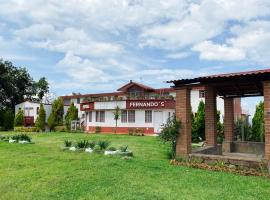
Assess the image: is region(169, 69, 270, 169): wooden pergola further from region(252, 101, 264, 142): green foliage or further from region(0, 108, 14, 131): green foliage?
region(0, 108, 14, 131): green foliage

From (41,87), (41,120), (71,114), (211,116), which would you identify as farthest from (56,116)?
(211,116)

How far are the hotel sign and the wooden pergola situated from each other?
1937cm

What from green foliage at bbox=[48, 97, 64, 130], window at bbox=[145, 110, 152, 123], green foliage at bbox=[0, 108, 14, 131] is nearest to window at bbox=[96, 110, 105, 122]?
window at bbox=[145, 110, 152, 123]

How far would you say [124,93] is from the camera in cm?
4259

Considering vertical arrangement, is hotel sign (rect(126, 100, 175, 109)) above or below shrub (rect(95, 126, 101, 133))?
above

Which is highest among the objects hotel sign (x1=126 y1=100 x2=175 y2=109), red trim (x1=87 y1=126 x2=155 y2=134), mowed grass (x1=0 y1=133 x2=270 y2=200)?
hotel sign (x1=126 y1=100 x2=175 y2=109)

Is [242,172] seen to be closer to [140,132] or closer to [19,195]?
[19,195]

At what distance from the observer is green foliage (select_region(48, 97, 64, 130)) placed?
43594 millimetres

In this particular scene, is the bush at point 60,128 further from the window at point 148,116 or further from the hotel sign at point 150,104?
the window at point 148,116

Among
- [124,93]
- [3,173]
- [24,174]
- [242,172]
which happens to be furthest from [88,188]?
[124,93]

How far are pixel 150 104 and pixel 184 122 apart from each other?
23.5m

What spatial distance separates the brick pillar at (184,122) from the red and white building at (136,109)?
789 inches

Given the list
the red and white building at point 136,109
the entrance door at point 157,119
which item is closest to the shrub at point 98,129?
the red and white building at point 136,109

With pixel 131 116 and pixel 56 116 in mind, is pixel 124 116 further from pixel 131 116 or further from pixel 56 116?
pixel 56 116
